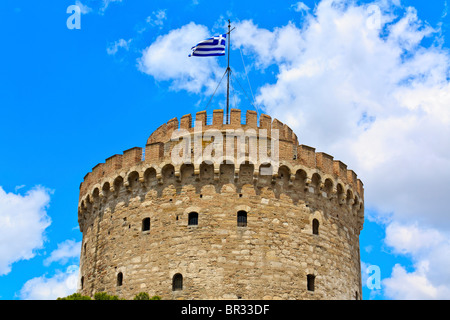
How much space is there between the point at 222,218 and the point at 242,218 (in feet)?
2.76

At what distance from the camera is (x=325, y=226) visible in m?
32.1

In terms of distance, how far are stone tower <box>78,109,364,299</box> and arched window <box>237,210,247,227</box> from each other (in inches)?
1.6

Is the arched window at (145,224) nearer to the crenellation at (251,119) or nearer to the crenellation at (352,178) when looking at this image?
the crenellation at (251,119)

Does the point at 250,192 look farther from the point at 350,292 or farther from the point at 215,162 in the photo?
the point at 350,292

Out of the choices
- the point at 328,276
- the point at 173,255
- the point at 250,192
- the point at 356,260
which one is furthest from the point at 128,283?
the point at 356,260

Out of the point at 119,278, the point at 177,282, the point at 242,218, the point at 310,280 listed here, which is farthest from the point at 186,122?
the point at 310,280

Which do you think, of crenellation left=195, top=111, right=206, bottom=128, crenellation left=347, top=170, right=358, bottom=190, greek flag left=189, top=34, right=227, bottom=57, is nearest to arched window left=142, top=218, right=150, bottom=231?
crenellation left=195, top=111, right=206, bottom=128

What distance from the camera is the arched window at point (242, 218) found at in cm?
3055

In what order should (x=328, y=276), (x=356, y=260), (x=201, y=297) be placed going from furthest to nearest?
1. (x=356, y=260)
2. (x=328, y=276)
3. (x=201, y=297)

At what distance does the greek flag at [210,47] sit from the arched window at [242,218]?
7.79 meters

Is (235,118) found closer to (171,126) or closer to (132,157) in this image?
(171,126)

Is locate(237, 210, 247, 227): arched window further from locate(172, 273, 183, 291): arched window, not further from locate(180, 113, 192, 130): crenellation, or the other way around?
locate(180, 113, 192, 130): crenellation
